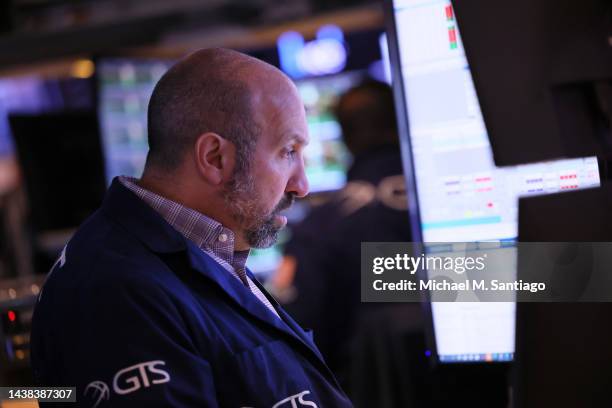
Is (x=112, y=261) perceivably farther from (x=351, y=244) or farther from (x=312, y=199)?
(x=312, y=199)

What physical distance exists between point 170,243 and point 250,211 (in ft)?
0.69

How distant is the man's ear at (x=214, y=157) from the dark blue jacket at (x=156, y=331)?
0.45ft

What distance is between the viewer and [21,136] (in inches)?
174

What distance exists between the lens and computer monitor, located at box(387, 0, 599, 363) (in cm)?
178

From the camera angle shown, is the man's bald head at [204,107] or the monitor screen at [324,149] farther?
the monitor screen at [324,149]

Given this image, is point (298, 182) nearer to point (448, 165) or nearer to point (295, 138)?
point (295, 138)

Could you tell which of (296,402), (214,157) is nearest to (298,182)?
(214,157)

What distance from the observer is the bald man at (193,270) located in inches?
54.7

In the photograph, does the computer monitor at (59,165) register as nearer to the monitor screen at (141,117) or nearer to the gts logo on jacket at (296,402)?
the monitor screen at (141,117)

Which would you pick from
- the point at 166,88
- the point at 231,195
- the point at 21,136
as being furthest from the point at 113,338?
the point at 21,136

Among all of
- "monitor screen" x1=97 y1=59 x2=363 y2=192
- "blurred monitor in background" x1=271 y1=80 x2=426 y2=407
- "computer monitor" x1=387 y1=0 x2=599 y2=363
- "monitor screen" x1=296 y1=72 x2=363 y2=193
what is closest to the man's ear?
"computer monitor" x1=387 y1=0 x2=599 y2=363

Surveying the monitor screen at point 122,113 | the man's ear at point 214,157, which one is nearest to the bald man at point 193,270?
the man's ear at point 214,157

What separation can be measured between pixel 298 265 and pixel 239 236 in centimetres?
155

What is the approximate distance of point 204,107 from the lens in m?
1.67
